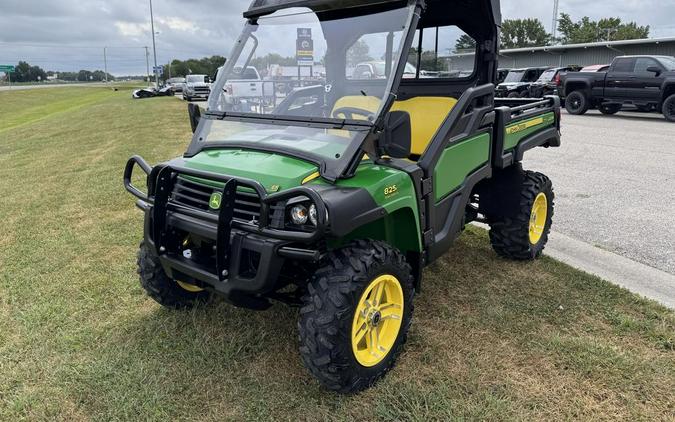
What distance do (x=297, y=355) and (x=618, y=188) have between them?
600cm

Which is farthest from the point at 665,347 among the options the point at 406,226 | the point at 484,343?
the point at 406,226

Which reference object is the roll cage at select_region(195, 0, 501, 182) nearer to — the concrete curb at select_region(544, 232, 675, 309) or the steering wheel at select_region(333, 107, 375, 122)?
the steering wheel at select_region(333, 107, 375, 122)

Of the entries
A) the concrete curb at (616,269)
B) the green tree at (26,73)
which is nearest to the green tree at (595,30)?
the concrete curb at (616,269)

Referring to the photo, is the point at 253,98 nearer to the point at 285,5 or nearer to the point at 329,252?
the point at 285,5

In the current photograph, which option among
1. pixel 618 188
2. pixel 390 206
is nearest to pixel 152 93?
pixel 618 188

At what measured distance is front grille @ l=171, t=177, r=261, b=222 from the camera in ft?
8.98

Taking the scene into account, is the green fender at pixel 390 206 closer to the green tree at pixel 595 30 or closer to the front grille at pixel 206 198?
the front grille at pixel 206 198

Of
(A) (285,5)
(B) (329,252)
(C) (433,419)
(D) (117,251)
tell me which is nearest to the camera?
(C) (433,419)

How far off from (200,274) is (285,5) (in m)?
1.88

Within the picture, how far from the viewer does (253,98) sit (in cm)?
352

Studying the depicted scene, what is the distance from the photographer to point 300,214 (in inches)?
101

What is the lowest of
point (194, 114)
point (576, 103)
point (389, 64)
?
point (194, 114)

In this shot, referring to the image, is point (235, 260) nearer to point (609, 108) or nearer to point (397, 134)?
point (397, 134)

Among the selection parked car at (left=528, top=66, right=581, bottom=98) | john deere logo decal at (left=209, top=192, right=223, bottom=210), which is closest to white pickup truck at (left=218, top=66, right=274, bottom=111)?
john deere logo decal at (left=209, top=192, right=223, bottom=210)
